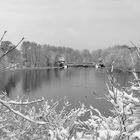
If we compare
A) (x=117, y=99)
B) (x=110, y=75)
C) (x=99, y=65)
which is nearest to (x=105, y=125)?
(x=117, y=99)

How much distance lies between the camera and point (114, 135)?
2750mm

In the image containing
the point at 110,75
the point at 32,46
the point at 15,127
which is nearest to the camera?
the point at 110,75

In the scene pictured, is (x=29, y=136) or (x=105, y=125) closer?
(x=105, y=125)

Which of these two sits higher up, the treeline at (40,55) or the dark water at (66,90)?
the treeline at (40,55)

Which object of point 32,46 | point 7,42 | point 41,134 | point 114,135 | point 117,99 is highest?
point 32,46

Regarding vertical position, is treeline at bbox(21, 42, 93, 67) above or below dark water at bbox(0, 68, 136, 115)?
above

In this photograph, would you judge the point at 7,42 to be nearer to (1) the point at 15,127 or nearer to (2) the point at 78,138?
(2) the point at 78,138

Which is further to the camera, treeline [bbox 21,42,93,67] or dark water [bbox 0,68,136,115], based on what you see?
treeline [bbox 21,42,93,67]

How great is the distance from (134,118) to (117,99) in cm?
32

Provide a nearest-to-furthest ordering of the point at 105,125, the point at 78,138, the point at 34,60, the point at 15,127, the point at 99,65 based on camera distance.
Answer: the point at 105,125
the point at 78,138
the point at 99,65
the point at 15,127
the point at 34,60

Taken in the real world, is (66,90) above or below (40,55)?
below

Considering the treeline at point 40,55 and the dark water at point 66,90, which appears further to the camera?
the treeline at point 40,55

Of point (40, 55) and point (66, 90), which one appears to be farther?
point (40, 55)

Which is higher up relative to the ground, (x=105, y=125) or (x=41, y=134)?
(x=105, y=125)
